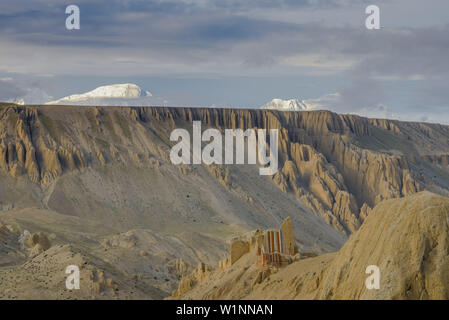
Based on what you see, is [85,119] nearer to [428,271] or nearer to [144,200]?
[144,200]

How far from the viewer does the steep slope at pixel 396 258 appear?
26.7 metres

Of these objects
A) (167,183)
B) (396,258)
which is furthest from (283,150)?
(396,258)

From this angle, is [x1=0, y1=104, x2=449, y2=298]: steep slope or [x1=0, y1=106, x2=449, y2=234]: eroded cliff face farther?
[x1=0, y1=106, x2=449, y2=234]: eroded cliff face

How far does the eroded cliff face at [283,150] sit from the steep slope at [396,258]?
7291cm

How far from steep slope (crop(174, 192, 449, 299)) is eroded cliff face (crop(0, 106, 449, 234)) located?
72.9 meters

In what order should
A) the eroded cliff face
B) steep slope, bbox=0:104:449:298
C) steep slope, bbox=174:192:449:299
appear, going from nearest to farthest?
steep slope, bbox=174:192:449:299
steep slope, bbox=0:104:449:298
the eroded cliff face

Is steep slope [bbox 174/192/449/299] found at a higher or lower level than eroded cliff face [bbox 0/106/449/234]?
lower

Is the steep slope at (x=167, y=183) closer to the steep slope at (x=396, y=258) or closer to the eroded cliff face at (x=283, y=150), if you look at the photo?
the eroded cliff face at (x=283, y=150)

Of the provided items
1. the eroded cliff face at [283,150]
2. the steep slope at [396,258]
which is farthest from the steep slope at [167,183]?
the steep slope at [396,258]

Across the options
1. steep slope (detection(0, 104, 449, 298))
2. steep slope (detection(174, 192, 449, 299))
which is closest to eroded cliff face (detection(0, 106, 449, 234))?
steep slope (detection(0, 104, 449, 298))

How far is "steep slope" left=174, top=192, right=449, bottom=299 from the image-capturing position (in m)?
26.7

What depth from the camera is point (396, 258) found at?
88.5 feet

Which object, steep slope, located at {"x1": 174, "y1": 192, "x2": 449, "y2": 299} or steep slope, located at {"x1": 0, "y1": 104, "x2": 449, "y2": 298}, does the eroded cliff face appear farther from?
steep slope, located at {"x1": 174, "y1": 192, "x2": 449, "y2": 299}
